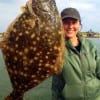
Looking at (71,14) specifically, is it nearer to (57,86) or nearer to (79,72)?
(79,72)

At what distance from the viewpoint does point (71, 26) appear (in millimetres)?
4363

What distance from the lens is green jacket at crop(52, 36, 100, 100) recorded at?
4.75m

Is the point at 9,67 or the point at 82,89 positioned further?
the point at 82,89

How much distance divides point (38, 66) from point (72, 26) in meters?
1.00

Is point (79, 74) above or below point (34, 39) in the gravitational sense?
below

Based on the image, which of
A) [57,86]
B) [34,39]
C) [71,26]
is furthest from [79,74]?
[34,39]

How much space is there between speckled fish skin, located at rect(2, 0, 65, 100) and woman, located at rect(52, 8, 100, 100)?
113 cm

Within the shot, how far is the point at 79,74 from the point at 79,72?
1.1 inches

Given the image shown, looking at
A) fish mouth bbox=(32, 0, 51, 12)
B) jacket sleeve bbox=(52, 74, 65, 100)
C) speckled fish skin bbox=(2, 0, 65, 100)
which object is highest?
fish mouth bbox=(32, 0, 51, 12)

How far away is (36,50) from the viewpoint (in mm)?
3533

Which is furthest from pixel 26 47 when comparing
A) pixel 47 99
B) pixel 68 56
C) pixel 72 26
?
pixel 47 99

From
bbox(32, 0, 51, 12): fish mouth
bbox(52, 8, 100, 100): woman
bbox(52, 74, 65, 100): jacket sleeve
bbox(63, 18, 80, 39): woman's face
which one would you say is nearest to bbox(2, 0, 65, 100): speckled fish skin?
bbox(32, 0, 51, 12): fish mouth

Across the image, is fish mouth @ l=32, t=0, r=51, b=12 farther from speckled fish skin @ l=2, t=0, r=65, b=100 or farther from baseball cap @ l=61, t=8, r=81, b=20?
baseball cap @ l=61, t=8, r=81, b=20

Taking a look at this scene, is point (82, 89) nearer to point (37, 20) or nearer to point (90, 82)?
point (90, 82)
